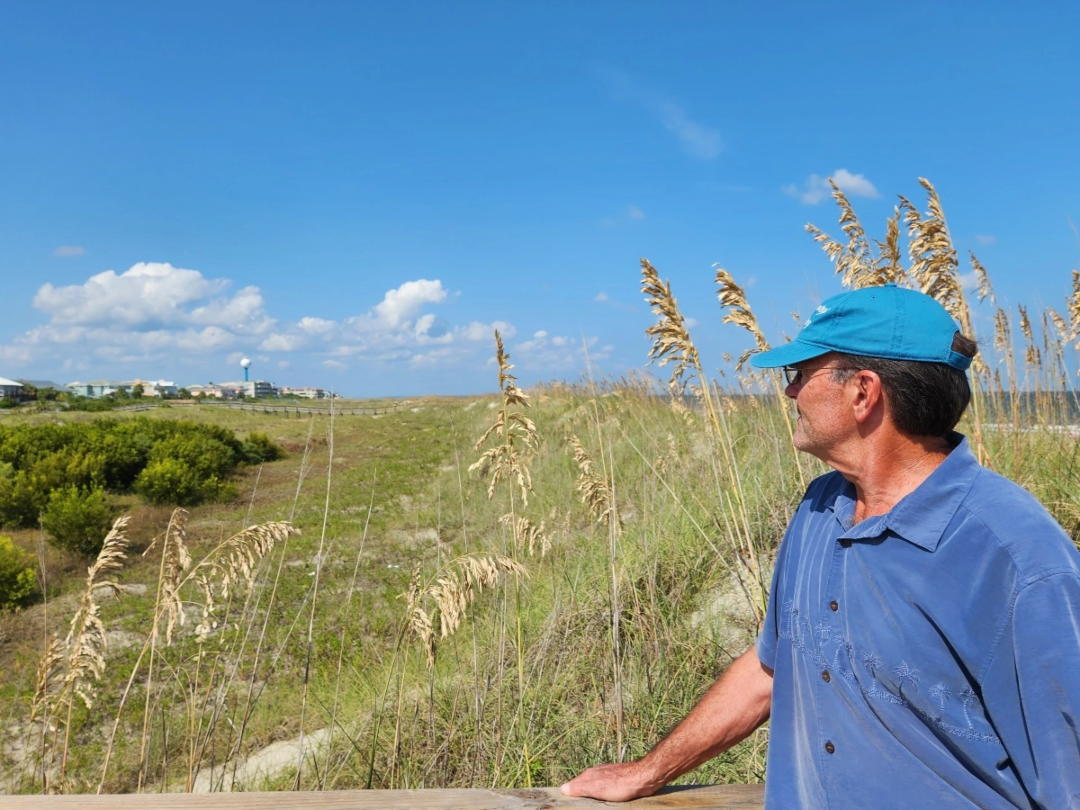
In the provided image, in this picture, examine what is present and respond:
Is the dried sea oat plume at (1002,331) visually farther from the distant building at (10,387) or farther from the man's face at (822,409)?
the distant building at (10,387)

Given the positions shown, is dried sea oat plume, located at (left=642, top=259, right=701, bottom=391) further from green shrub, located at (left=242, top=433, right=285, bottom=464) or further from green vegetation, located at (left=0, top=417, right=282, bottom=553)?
green shrub, located at (left=242, top=433, right=285, bottom=464)

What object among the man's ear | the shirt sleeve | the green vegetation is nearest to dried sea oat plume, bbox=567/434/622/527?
the man's ear

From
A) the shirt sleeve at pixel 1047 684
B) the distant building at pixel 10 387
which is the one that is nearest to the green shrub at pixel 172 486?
the shirt sleeve at pixel 1047 684

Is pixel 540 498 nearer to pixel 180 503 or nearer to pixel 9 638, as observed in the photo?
pixel 9 638

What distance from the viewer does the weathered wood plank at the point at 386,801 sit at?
4.62 ft

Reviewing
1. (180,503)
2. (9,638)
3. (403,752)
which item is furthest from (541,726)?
(180,503)

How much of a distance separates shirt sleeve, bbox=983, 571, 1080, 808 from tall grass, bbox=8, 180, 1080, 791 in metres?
1.31

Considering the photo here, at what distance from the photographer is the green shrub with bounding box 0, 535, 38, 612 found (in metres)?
7.88

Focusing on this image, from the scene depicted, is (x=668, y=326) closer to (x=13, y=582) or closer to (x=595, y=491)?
(x=595, y=491)

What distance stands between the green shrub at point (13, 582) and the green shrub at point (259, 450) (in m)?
10.6

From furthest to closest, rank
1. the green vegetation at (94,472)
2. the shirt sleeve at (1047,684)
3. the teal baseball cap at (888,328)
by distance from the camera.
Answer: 1. the green vegetation at (94,472)
2. the teal baseball cap at (888,328)
3. the shirt sleeve at (1047,684)

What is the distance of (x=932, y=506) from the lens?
3.83ft

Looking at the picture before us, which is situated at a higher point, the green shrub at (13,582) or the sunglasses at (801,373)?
the sunglasses at (801,373)

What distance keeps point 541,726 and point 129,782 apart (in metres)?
2.91
